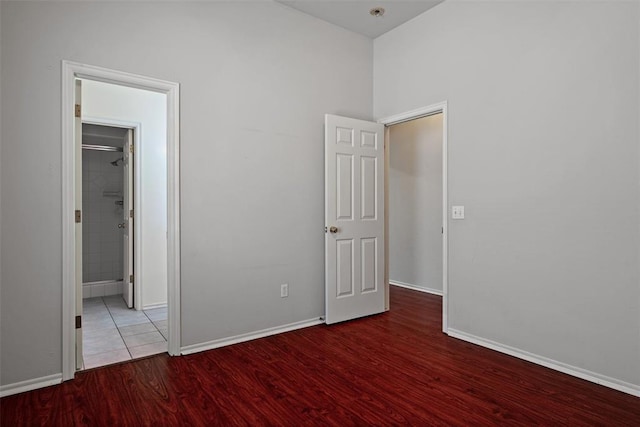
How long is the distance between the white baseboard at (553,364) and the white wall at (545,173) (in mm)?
27

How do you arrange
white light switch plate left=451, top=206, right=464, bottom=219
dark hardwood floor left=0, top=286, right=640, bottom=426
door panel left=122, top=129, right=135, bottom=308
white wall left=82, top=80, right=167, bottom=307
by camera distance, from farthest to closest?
door panel left=122, top=129, right=135, bottom=308
white wall left=82, top=80, right=167, bottom=307
white light switch plate left=451, top=206, right=464, bottom=219
dark hardwood floor left=0, top=286, right=640, bottom=426

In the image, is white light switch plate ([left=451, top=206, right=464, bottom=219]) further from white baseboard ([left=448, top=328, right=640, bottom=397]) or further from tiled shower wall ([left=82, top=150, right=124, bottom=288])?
tiled shower wall ([left=82, top=150, right=124, bottom=288])

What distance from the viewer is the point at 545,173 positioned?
268cm

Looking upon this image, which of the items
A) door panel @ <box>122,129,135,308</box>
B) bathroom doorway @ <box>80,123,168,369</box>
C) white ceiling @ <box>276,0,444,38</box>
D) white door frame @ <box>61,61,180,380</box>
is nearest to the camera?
white door frame @ <box>61,61,180,380</box>

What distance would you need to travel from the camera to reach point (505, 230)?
292cm

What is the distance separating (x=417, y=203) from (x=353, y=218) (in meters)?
1.80

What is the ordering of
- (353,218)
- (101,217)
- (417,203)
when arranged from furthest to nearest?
1. (417,203)
2. (101,217)
3. (353,218)

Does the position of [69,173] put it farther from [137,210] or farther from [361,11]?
[361,11]

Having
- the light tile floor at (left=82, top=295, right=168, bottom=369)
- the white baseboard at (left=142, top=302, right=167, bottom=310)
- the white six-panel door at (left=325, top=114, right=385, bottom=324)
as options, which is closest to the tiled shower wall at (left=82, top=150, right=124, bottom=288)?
the light tile floor at (left=82, top=295, right=168, bottom=369)

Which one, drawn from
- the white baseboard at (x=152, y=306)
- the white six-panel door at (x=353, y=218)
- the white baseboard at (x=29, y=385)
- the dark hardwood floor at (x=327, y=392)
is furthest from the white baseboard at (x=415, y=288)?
the white baseboard at (x=29, y=385)

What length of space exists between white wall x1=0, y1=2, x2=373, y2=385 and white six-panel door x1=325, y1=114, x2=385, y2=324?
16 centimetres

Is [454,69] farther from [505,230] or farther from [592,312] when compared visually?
[592,312]

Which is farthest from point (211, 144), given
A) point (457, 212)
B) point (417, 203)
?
point (417, 203)

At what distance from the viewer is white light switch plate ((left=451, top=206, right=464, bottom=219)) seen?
323 cm
